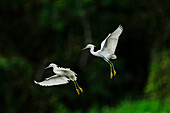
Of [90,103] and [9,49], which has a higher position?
[9,49]

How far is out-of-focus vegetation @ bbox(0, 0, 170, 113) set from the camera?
15.8 metres

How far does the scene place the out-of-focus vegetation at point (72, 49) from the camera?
51.7 feet

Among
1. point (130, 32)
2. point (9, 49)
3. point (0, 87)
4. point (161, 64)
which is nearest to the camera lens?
point (161, 64)

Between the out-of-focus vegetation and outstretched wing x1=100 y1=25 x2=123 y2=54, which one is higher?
the out-of-focus vegetation

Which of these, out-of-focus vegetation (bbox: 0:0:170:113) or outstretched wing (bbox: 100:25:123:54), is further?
out-of-focus vegetation (bbox: 0:0:170:113)

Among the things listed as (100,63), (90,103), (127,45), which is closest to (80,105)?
(90,103)

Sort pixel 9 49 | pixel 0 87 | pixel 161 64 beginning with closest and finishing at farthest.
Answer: pixel 161 64 → pixel 0 87 → pixel 9 49

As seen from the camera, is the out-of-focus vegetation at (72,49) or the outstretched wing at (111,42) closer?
the outstretched wing at (111,42)

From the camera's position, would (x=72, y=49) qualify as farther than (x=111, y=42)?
Yes

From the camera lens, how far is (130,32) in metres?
18.2

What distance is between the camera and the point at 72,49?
18.2 meters

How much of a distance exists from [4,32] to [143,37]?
5794 mm

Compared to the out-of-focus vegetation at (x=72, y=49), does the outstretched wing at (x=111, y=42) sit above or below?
below

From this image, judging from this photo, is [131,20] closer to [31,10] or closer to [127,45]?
[127,45]
